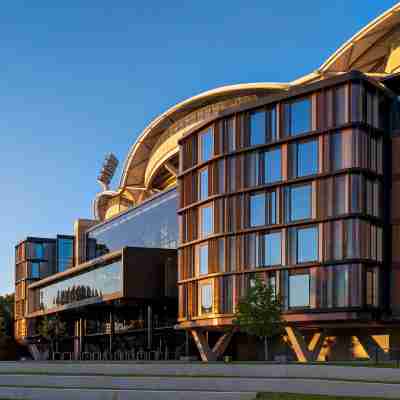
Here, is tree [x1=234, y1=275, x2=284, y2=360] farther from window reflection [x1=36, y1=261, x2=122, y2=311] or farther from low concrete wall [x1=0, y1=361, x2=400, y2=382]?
window reflection [x1=36, y1=261, x2=122, y2=311]

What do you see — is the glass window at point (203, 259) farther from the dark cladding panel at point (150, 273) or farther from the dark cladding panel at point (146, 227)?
the dark cladding panel at point (146, 227)

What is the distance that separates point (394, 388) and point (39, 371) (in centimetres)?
2179

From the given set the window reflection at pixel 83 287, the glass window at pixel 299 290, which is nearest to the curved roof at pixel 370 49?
the window reflection at pixel 83 287

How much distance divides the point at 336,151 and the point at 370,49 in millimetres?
22577

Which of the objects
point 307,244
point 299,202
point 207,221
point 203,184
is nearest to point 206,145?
point 203,184

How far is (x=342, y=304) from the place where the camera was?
41.2 meters

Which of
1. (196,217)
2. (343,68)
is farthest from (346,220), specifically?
(343,68)

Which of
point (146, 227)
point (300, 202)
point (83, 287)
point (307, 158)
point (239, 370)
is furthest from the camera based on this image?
point (146, 227)

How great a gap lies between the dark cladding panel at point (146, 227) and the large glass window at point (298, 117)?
767 inches

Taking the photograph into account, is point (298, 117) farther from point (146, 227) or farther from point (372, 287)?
point (146, 227)

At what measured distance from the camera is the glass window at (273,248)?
4434 centimetres

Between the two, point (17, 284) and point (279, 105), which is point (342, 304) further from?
point (17, 284)

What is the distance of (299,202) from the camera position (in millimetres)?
44000

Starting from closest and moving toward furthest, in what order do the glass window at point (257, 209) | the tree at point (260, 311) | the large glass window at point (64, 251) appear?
the tree at point (260, 311)
the glass window at point (257, 209)
the large glass window at point (64, 251)
